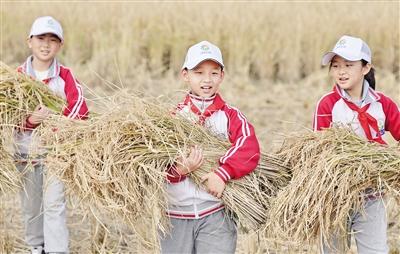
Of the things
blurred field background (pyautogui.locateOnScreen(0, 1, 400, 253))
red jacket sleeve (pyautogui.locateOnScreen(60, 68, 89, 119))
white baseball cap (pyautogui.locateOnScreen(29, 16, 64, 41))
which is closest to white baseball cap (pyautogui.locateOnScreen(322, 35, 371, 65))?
red jacket sleeve (pyautogui.locateOnScreen(60, 68, 89, 119))

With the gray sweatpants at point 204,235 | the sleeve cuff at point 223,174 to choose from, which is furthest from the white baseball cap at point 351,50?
the gray sweatpants at point 204,235

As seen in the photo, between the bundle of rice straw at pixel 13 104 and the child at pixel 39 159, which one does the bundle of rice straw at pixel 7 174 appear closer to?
the bundle of rice straw at pixel 13 104

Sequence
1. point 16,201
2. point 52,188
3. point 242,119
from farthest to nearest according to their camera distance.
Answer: point 16,201
point 52,188
point 242,119

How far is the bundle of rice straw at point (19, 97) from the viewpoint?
4176 mm

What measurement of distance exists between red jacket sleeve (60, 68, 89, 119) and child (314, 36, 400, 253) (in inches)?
46.9

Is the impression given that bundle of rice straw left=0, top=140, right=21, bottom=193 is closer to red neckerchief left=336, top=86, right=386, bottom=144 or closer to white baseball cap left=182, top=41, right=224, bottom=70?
white baseball cap left=182, top=41, right=224, bottom=70

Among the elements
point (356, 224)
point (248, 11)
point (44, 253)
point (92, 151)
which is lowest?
point (44, 253)

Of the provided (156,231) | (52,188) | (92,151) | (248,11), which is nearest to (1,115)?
(52,188)

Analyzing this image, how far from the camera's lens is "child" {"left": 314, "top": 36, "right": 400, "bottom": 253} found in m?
3.72

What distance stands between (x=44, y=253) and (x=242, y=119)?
168 cm

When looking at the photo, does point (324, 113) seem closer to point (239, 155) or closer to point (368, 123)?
point (368, 123)

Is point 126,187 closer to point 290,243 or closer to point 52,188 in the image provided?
point 290,243

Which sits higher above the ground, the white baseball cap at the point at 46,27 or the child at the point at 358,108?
the white baseball cap at the point at 46,27

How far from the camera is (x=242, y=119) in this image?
3652mm
